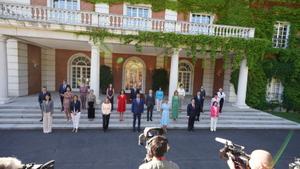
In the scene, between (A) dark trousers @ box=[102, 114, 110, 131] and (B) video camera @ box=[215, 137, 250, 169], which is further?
(A) dark trousers @ box=[102, 114, 110, 131]

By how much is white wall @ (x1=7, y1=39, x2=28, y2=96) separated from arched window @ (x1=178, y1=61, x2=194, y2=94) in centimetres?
1285

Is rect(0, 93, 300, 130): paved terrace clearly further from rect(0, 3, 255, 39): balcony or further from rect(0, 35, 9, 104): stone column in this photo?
rect(0, 3, 255, 39): balcony

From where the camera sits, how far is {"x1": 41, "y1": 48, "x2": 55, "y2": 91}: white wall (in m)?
15.4


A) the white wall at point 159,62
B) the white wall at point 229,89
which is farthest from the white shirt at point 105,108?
the white wall at point 229,89

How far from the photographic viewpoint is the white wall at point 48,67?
50.7ft

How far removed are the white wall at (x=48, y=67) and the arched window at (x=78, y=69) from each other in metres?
1.54

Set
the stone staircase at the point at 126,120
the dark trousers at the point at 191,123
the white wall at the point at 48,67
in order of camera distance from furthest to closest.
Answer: the white wall at the point at 48,67 → the dark trousers at the point at 191,123 → the stone staircase at the point at 126,120

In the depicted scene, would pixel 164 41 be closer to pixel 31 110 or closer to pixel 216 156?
pixel 216 156

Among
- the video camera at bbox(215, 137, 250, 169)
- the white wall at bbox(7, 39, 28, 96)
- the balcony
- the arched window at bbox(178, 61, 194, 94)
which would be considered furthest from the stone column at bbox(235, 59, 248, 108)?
the white wall at bbox(7, 39, 28, 96)

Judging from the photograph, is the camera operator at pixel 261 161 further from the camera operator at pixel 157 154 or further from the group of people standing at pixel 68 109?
the group of people standing at pixel 68 109

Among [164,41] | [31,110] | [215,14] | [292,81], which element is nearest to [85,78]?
[31,110]

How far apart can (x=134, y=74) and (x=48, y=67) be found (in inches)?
294

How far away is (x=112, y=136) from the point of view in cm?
790

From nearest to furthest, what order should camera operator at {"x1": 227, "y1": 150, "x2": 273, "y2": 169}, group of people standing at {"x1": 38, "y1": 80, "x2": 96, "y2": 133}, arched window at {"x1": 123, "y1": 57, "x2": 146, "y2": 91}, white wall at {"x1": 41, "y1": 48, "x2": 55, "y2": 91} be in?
camera operator at {"x1": 227, "y1": 150, "x2": 273, "y2": 169}, group of people standing at {"x1": 38, "y1": 80, "x2": 96, "y2": 133}, white wall at {"x1": 41, "y1": 48, "x2": 55, "y2": 91}, arched window at {"x1": 123, "y1": 57, "x2": 146, "y2": 91}
